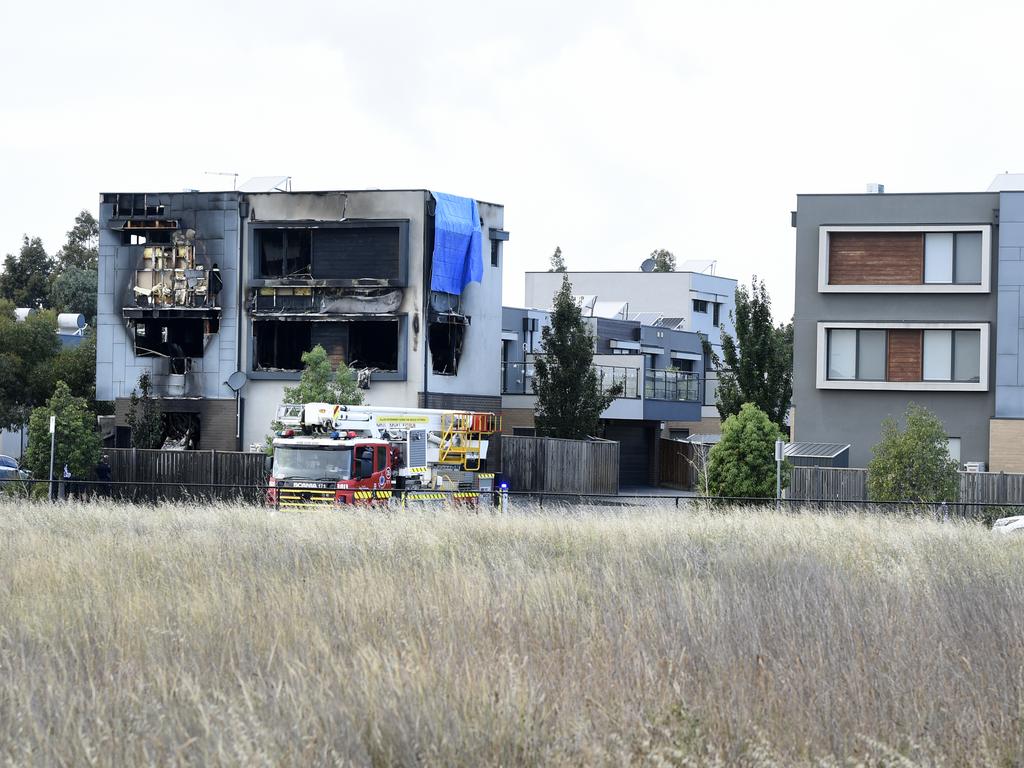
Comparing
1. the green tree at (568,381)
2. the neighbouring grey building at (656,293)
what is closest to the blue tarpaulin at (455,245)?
the green tree at (568,381)

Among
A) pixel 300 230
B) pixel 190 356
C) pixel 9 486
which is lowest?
pixel 9 486

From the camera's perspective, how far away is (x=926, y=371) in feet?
148

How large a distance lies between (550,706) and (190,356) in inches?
1819

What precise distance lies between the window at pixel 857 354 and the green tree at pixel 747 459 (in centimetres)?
958

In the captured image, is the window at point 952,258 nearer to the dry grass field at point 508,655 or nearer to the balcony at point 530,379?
the balcony at point 530,379

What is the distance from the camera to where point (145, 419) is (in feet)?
166

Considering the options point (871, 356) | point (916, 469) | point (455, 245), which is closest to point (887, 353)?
point (871, 356)

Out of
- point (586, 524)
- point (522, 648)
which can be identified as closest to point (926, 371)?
point (586, 524)

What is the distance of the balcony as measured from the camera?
59.2 meters

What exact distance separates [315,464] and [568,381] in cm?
2204

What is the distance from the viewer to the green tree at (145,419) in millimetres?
50344

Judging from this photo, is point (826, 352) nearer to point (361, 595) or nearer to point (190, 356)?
point (190, 356)

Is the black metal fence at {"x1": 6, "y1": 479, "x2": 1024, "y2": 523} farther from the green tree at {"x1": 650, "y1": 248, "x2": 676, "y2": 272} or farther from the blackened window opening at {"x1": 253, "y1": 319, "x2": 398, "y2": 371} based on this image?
the green tree at {"x1": 650, "y1": 248, "x2": 676, "y2": 272}

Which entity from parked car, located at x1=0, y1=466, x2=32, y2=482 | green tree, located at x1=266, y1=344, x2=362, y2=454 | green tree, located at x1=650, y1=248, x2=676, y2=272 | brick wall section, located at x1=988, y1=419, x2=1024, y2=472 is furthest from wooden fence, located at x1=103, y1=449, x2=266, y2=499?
green tree, located at x1=650, y1=248, x2=676, y2=272
